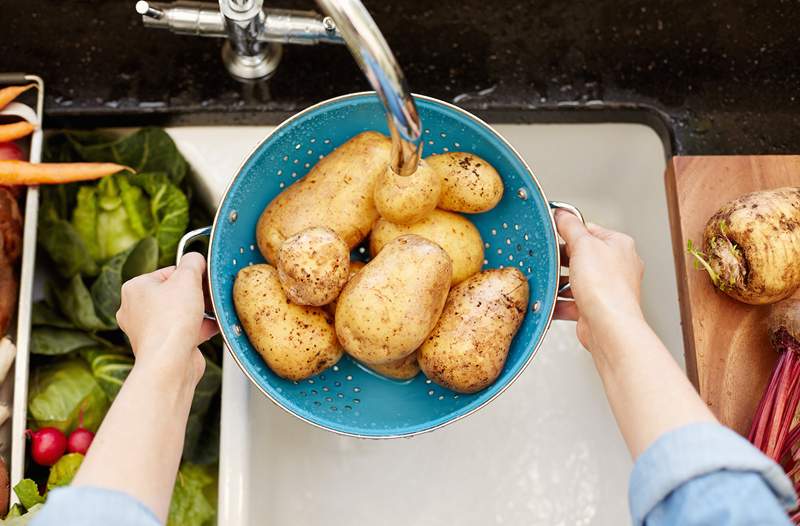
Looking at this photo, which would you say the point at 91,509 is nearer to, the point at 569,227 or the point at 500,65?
the point at 569,227

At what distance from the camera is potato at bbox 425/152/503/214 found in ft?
2.75

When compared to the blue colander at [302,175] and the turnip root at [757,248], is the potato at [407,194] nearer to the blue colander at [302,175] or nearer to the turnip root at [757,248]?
the blue colander at [302,175]

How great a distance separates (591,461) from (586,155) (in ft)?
1.52

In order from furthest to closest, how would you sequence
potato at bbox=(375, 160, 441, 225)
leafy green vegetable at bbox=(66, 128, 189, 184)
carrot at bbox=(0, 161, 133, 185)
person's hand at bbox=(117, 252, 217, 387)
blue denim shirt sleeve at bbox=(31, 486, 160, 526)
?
leafy green vegetable at bbox=(66, 128, 189, 184)
carrot at bbox=(0, 161, 133, 185)
potato at bbox=(375, 160, 441, 225)
person's hand at bbox=(117, 252, 217, 387)
blue denim shirt sleeve at bbox=(31, 486, 160, 526)

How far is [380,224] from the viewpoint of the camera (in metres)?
0.86

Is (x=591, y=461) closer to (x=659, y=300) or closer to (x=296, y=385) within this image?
(x=659, y=300)

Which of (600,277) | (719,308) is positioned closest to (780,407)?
(719,308)

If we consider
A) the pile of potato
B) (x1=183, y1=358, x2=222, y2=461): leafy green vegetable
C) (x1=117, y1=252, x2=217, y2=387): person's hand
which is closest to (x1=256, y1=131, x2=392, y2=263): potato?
the pile of potato

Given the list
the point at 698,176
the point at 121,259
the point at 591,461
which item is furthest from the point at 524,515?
the point at 121,259

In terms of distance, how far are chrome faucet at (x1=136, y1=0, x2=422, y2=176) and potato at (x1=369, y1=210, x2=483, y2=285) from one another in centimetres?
15

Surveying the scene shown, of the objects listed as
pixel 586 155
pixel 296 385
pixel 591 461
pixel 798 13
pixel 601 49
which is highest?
pixel 798 13

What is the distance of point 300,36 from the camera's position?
893 millimetres

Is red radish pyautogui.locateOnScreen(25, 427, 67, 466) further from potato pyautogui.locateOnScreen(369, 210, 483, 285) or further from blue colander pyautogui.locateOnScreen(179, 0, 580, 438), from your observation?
potato pyautogui.locateOnScreen(369, 210, 483, 285)

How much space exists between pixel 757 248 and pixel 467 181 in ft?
1.09
